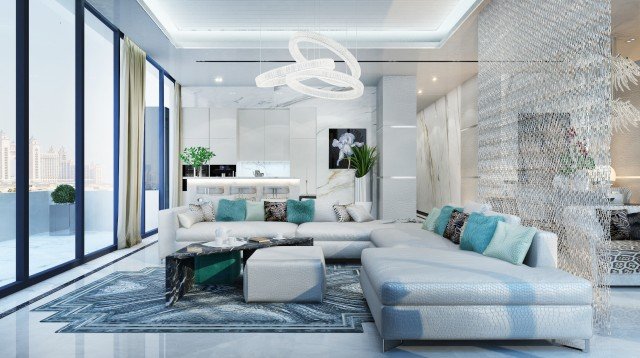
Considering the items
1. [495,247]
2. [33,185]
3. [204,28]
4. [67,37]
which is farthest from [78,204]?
[495,247]

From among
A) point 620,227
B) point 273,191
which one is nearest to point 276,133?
point 273,191

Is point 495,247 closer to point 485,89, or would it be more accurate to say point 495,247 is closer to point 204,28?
point 485,89

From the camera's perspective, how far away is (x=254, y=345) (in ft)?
8.58

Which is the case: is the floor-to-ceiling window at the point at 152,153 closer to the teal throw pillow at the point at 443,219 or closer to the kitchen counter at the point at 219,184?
the kitchen counter at the point at 219,184

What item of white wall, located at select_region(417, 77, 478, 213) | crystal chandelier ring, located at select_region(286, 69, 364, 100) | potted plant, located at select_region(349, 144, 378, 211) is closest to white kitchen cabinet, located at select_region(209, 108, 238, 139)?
potted plant, located at select_region(349, 144, 378, 211)

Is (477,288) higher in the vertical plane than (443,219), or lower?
lower

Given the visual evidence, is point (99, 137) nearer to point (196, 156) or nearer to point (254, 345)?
point (196, 156)

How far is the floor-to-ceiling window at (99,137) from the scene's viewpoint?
223 inches

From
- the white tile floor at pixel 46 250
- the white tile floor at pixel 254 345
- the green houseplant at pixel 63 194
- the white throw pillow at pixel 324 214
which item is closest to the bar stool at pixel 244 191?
the white tile floor at pixel 46 250

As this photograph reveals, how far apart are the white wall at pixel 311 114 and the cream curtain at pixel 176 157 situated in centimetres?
22

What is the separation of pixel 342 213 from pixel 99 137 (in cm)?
358

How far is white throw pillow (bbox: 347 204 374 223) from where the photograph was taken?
575 cm

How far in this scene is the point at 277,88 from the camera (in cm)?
855

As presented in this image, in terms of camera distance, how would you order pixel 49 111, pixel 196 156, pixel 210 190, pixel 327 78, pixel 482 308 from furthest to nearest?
pixel 210 190
pixel 196 156
pixel 49 111
pixel 327 78
pixel 482 308
